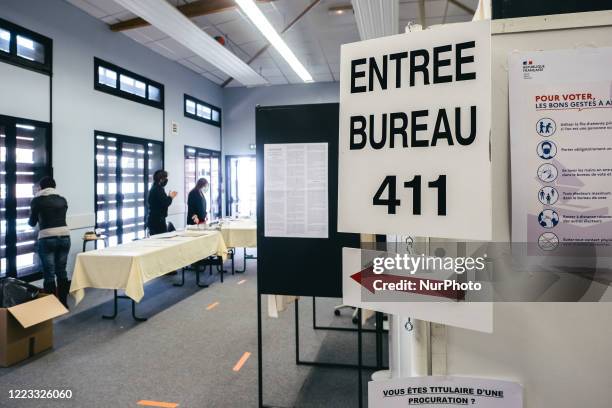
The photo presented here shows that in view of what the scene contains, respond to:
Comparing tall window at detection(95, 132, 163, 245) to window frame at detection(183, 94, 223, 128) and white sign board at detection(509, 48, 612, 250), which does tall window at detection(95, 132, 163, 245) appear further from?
white sign board at detection(509, 48, 612, 250)

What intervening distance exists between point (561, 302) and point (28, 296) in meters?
3.54

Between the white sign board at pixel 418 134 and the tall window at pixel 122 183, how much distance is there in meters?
5.31

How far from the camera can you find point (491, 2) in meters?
0.83

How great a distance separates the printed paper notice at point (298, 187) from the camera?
1702mm

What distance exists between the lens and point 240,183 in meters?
9.08

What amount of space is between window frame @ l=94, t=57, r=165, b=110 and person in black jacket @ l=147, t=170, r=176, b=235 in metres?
1.52

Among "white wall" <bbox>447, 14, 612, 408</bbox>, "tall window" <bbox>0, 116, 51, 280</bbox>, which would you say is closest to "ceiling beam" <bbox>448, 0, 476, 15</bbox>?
"white wall" <bbox>447, 14, 612, 408</bbox>

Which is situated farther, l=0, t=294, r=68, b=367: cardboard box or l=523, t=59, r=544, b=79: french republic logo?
l=0, t=294, r=68, b=367: cardboard box

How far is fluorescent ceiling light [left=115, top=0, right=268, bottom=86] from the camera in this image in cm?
383

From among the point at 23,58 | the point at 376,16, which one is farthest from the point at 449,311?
the point at 23,58

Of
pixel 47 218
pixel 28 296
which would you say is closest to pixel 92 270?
pixel 28 296

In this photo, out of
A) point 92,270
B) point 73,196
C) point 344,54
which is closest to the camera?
point 344,54

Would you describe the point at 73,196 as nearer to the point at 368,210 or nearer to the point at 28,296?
the point at 28,296

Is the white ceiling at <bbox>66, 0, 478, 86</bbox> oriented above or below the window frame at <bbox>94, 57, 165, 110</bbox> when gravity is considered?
above
